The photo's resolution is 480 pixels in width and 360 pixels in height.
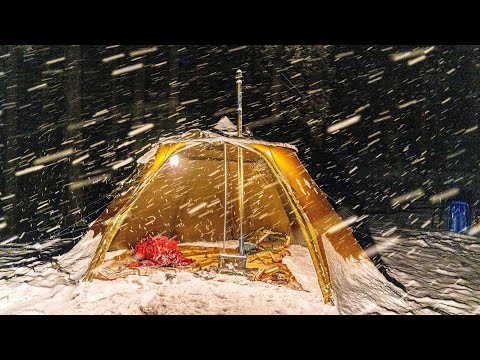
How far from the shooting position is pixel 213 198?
455cm

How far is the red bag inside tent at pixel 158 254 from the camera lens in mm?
3562

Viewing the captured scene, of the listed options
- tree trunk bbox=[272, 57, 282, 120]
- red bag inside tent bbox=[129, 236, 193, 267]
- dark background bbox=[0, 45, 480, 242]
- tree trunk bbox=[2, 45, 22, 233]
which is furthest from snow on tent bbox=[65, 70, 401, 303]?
tree trunk bbox=[272, 57, 282, 120]

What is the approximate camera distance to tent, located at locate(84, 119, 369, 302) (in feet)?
9.99

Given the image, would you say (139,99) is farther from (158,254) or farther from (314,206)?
(314,206)

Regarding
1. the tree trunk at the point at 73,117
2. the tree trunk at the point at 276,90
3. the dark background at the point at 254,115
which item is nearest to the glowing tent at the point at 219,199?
the dark background at the point at 254,115

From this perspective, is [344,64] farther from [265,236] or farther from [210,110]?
[265,236]

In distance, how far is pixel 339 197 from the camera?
292 inches

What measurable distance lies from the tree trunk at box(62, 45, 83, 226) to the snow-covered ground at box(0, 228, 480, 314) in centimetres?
264

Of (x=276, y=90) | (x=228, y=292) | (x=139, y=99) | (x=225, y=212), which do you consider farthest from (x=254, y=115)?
(x=228, y=292)

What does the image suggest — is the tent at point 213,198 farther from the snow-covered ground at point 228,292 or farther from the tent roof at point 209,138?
the snow-covered ground at point 228,292

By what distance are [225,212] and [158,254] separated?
0.86 meters

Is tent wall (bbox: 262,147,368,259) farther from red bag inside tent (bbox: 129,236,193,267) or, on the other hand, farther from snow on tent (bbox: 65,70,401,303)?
red bag inside tent (bbox: 129,236,193,267)

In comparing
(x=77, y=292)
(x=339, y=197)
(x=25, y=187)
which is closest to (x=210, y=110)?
(x=339, y=197)

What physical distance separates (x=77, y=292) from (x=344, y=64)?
28.3 ft
